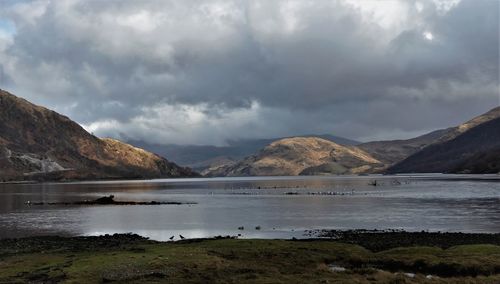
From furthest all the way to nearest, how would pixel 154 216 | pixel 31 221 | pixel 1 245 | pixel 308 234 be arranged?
pixel 154 216
pixel 31 221
pixel 308 234
pixel 1 245

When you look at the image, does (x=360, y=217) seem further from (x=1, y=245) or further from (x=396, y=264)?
(x=1, y=245)

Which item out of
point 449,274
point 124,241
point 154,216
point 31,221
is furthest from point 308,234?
point 31,221

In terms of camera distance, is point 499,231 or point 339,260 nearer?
point 339,260

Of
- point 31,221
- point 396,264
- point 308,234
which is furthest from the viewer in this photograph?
point 31,221

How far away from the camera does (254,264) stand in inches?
1962

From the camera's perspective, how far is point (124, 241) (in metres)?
74.4

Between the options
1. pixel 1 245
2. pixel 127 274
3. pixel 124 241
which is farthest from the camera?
pixel 124 241

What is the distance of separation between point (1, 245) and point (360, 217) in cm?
7343

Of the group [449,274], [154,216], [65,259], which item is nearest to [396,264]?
[449,274]

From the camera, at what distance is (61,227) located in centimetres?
9988

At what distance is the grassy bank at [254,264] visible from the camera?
4272 centimetres

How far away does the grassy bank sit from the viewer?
4272 centimetres

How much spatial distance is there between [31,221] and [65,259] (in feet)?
215

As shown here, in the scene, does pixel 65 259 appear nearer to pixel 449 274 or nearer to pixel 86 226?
pixel 449 274
